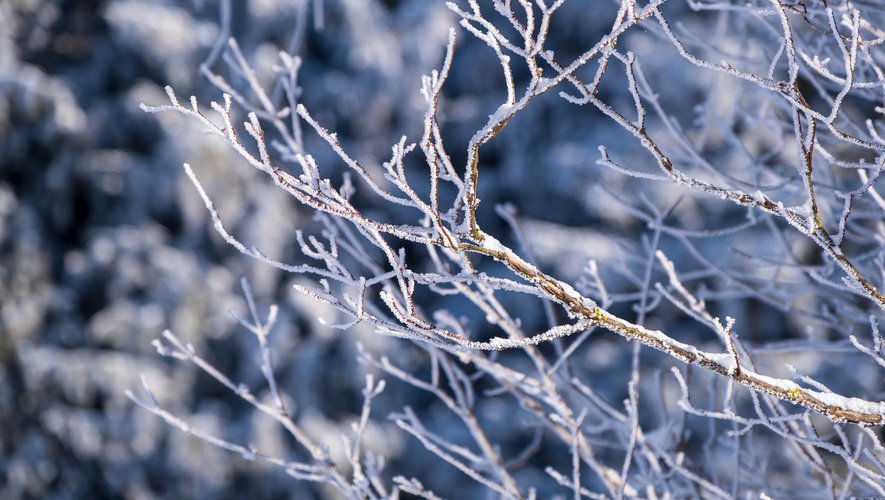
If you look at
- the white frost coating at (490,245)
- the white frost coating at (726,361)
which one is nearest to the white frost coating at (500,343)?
the white frost coating at (490,245)

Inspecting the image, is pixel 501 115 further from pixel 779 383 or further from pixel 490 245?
pixel 779 383

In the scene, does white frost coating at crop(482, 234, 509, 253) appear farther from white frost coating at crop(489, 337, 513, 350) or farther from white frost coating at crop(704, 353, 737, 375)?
white frost coating at crop(704, 353, 737, 375)

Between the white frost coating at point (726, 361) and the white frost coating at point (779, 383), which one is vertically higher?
the white frost coating at point (779, 383)

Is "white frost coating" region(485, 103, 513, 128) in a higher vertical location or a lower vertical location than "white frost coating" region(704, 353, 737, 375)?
lower

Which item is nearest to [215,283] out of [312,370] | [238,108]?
[312,370]

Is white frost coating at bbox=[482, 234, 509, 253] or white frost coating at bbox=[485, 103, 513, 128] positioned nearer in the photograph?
white frost coating at bbox=[485, 103, 513, 128]

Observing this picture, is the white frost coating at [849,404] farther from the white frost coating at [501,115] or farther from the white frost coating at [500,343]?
the white frost coating at [501,115]

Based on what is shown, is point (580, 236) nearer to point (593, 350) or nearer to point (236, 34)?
point (593, 350)

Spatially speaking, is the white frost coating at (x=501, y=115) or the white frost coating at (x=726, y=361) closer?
the white frost coating at (x=501, y=115)

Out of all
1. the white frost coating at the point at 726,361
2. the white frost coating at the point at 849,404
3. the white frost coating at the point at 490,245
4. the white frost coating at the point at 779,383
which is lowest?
the white frost coating at the point at 490,245

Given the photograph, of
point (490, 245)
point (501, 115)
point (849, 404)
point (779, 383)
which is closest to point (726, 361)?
point (779, 383)

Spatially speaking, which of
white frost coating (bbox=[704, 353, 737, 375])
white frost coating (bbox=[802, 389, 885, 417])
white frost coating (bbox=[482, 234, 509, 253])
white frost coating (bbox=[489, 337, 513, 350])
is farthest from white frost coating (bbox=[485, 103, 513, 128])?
white frost coating (bbox=[802, 389, 885, 417])

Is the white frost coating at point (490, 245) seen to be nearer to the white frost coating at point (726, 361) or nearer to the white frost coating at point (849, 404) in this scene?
the white frost coating at point (726, 361)

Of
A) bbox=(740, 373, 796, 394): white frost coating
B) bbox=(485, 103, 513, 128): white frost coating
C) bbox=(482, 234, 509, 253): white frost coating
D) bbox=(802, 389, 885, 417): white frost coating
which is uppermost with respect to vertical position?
bbox=(802, 389, 885, 417): white frost coating
